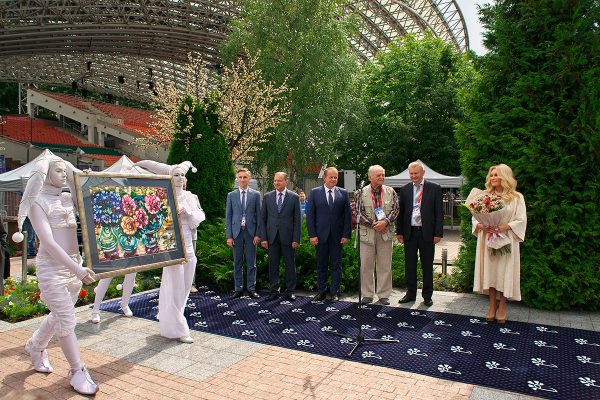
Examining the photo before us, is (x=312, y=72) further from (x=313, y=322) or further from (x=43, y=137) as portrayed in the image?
(x=43, y=137)

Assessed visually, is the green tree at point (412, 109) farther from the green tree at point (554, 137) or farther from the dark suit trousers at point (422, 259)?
the dark suit trousers at point (422, 259)

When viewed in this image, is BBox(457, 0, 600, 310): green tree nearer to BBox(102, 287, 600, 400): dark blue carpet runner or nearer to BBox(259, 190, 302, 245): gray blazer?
BBox(102, 287, 600, 400): dark blue carpet runner

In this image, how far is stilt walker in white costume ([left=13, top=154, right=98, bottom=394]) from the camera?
368 centimetres

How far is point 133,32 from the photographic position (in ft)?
114

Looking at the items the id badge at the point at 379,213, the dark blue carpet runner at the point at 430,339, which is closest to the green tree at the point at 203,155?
the dark blue carpet runner at the point at 430,339

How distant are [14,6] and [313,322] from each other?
33.3m

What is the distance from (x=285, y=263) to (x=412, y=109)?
60.0 ft

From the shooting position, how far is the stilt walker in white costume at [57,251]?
145 inches

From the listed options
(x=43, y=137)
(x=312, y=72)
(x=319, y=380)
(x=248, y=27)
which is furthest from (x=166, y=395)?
(x=43, y=137)

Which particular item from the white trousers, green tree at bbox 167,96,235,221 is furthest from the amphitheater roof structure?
the white trousers

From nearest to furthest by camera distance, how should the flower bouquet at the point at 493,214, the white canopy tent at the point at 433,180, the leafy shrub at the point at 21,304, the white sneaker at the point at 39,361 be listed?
the white sneaker at the point at 39,361 → the flower bouquet at the point at 493,214 → the leafy shrub at the point at 21,304 → the white canopy tent at the point at 433,180

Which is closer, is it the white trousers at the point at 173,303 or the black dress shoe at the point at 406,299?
the white trousers at the point at 173,303

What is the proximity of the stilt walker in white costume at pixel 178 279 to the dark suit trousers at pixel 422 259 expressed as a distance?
123 inches

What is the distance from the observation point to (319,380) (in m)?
3.97
